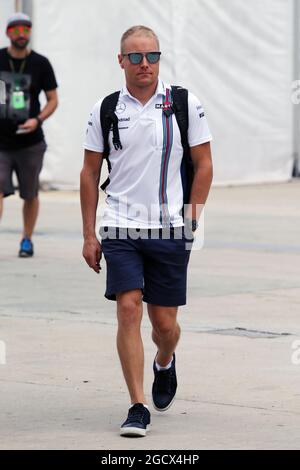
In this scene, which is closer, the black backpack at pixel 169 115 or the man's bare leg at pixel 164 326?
the black backpack at pixel 169 115

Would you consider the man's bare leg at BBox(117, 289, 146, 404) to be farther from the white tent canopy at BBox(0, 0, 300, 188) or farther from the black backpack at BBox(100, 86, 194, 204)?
the white tent canopy at BBox(0, 0, 300, 188)

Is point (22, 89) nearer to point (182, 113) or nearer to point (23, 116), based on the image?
point (23, 116)

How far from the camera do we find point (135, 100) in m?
6.40

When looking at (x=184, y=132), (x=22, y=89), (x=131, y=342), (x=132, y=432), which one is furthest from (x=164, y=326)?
(x=22, y=89)

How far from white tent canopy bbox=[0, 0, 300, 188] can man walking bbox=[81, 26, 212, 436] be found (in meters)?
13.0

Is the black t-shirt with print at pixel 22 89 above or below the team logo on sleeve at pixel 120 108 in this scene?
below

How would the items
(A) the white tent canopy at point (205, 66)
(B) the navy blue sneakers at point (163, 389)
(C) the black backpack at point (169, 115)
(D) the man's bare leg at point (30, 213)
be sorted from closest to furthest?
(C) the black backpack at point (169, 115), (B) the navy blue sneakers at point (163, 389), (D) the man's bare leg at point (30, 213), (A) the white tent canopy at point (205, 66)

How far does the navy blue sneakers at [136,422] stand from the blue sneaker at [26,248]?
6.24 metres

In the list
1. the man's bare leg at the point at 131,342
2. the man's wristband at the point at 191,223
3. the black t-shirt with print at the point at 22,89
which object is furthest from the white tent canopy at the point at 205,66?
the man's bare leg at the point at 131,342

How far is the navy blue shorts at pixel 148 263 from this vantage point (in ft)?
20.6

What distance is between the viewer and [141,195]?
6.36 meters

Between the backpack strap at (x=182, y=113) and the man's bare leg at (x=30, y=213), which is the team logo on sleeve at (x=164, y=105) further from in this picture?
the man's bare leg at (x=30, y=213)

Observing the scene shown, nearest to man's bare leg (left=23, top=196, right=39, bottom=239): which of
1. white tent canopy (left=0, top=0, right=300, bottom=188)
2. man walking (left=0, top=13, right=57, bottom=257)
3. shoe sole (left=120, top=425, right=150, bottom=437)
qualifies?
man walking (left=0, top=13, right=57, bottom=257)
